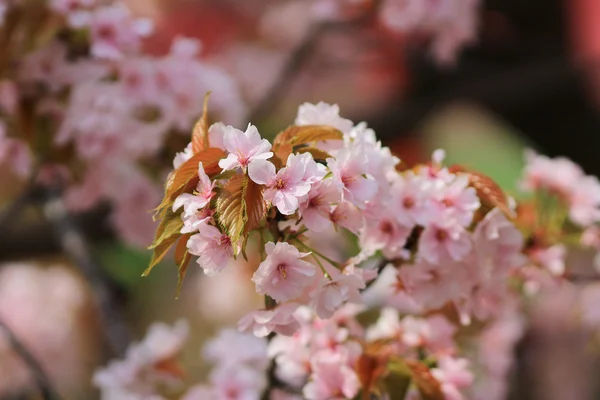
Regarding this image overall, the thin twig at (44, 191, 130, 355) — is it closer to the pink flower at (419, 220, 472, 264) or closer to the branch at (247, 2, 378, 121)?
the branch at (247, 2, 378, 121)

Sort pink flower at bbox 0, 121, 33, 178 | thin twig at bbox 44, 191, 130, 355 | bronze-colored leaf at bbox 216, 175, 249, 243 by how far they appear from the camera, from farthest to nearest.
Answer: thin twig at bbox 44, 191, 130, 355
pink flower at bbox 0, 121, 33, 178
bronze-colored leaf at bbox 216, 175, 249, 243

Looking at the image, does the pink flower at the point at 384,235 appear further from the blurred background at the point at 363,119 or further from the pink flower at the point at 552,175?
the blurred background at the point at 363,119

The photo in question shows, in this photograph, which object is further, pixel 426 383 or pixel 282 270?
pixel 426 383

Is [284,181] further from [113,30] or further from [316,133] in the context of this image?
[113,30]

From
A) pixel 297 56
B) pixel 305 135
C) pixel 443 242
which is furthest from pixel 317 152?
pixel 297 56

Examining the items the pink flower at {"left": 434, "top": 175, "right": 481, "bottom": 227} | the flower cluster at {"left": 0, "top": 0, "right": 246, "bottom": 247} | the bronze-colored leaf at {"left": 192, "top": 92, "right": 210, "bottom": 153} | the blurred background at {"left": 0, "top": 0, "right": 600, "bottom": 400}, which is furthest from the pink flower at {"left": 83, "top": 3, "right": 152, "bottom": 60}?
the blurred background at {"left": 0, "top": 0, "right": 600, "bottom": 400}

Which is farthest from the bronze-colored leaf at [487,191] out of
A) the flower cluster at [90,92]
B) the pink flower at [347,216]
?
the flower cluster at [90,92]
